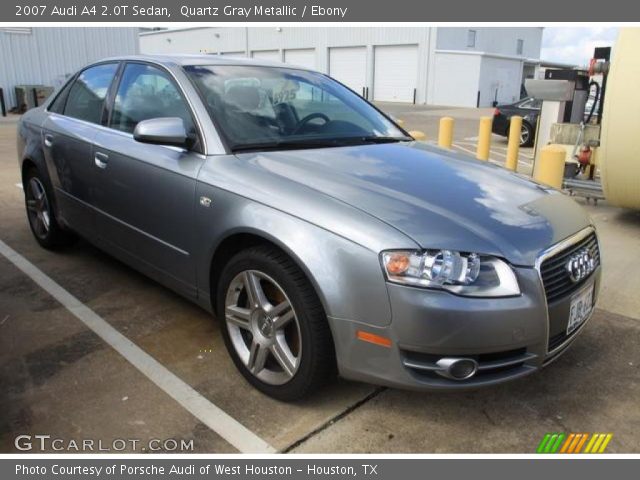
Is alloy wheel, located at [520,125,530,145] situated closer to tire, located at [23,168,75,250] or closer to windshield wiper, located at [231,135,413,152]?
windshield wiper, located at [231,135,413,152]

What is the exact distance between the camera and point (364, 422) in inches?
104

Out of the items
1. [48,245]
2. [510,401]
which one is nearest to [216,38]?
[48,245]

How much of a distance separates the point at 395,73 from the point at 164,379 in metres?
32.5

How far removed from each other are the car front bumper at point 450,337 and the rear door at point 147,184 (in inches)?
47.1

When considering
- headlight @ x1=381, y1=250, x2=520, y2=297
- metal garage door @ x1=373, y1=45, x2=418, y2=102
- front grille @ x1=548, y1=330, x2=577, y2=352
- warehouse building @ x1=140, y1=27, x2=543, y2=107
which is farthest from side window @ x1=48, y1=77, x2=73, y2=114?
metal garage door @ x1=373, y1=45, x2=418, y2=102

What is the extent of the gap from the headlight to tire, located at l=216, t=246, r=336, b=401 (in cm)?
41

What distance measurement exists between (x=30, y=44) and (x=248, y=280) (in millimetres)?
18787

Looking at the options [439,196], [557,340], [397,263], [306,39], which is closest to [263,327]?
[397,263]

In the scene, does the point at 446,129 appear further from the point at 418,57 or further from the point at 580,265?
the point at 418,57

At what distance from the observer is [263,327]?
2.77 metres

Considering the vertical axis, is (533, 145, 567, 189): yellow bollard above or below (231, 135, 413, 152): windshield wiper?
below

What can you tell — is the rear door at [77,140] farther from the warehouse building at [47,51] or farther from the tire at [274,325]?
the warehouse building at [47,51]

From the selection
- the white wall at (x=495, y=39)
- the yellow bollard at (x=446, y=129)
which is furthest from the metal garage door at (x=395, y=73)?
the yellow bollard at (x=446, y=129)

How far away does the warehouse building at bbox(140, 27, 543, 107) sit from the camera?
3102 centimetres
